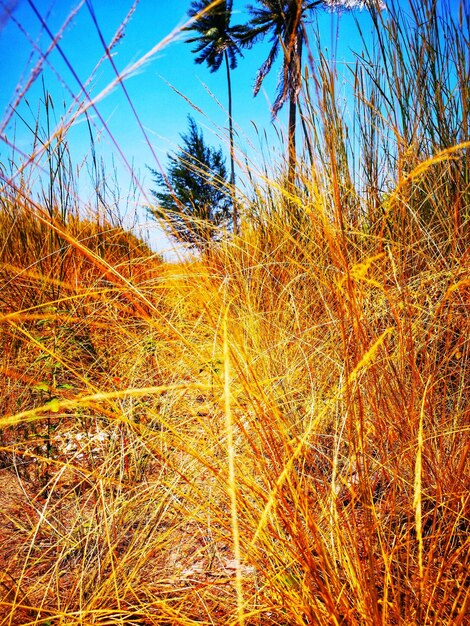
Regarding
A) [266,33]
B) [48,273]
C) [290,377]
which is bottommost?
[290,377]

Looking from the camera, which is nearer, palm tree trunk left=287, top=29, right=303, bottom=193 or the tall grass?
the tall grass

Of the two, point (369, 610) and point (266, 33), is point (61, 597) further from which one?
point (266, 33)

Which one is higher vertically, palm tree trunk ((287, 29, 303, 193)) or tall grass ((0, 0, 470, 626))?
palm tree trunk ((287, 29, 303, 193))

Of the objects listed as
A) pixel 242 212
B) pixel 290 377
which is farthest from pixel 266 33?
pixel 290 377

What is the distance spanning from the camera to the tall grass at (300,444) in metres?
0.54

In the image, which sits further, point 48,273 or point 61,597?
point 48,273

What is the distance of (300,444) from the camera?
49cm

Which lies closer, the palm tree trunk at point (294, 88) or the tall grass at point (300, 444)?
the tall grass at point (300, 444)

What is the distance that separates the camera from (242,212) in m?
1.89

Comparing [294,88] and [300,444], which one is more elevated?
[294,88]

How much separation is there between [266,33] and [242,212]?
20849 millimetres

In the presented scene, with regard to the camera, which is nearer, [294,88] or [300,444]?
[300,444]

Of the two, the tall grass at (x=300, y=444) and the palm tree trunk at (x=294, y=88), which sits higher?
the palm tree trunk at (x=294, y=88)

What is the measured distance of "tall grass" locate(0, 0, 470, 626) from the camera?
1.76 feet
